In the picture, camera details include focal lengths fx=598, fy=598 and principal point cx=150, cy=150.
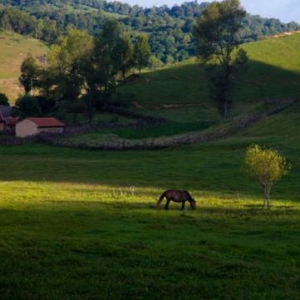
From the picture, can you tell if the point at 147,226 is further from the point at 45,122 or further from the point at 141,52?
the point at 141,52

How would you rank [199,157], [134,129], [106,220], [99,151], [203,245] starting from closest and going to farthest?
[203,245] < [106,220] < [199,157] < [99,151] < [134,129]

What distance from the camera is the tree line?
103562 mm

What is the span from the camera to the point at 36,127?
95.0 meters

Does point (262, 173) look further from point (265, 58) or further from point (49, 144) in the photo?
point (265, 58)

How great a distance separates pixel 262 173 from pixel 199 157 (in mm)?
25331

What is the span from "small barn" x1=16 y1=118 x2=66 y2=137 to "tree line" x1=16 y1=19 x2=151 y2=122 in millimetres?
6123

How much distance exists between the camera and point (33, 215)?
3059 cm

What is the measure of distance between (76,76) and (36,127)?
13.4 metres

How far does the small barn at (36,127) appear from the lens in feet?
312

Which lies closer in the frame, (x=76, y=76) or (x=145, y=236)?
(x=145, y=236)

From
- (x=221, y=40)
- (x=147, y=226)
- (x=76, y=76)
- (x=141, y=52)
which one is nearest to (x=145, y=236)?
(x=147, y=226)

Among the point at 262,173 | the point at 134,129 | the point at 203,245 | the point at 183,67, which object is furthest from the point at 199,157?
the point at 183,67

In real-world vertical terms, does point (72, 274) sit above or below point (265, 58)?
below

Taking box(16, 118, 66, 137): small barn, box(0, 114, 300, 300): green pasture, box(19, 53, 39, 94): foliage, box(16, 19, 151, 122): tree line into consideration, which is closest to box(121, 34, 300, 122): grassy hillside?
box(16, 19, 151, 122): tree line
